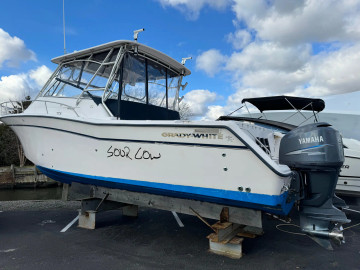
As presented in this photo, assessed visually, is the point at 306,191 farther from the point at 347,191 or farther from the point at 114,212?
the point at 114,212

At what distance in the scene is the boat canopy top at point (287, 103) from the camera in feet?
20.1

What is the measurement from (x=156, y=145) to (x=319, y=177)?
6.19 feet

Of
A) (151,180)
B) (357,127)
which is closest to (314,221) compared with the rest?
(151,180)

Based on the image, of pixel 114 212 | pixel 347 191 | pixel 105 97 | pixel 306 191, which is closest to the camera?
pixel 306 191

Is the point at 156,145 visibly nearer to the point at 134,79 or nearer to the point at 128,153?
the point at 128,153

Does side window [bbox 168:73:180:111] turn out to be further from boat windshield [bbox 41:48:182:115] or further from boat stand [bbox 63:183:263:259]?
boat stand [bbox 63:183:263:259]

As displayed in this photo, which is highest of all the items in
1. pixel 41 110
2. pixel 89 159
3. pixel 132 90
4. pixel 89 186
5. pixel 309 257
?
pixel 132 90

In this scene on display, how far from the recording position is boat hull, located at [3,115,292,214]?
2.87 m

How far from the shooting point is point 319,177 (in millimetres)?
2945

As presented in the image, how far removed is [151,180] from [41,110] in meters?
2.79

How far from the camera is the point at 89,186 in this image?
15.2 ft

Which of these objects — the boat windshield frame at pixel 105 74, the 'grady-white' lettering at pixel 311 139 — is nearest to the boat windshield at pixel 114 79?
the boat windshield frame at pixel 105 74

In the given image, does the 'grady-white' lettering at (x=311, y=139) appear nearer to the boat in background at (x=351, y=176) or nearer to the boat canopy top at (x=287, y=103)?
the boat in background at (x=351, y=176)

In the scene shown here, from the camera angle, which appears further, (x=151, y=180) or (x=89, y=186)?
(x=89, y=186)
